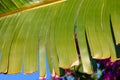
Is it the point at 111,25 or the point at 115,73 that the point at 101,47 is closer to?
the point at 111,25

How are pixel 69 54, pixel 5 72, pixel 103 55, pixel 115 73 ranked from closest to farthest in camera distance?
pixel 103 55
pixel 69 54
pixel 5 72
pixel 115 73

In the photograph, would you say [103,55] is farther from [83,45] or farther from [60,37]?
[60,37]

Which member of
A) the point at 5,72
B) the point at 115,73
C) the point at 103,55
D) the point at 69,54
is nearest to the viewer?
the point at 103,55

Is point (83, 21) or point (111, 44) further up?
point (83, 21)

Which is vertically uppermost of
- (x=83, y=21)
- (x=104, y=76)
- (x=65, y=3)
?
(x=65, y=3)

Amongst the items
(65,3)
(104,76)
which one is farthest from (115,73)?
(65,3)

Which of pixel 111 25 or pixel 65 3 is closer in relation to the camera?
pixel 111 25
